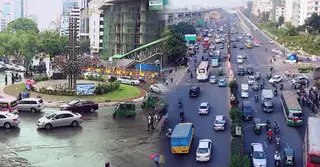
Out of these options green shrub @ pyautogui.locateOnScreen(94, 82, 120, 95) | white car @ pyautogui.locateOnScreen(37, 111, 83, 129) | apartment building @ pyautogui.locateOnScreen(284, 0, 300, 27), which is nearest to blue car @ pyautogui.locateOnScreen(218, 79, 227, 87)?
green shrub @ pyautogui.locateOnScreen(94, 82, 120, 95)

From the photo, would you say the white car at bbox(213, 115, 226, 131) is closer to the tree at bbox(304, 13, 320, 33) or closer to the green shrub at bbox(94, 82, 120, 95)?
the green shrub at bbox(94, 82, 120, 95)

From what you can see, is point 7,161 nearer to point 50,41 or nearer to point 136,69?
point 136,69

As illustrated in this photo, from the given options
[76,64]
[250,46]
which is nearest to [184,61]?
[76,64]

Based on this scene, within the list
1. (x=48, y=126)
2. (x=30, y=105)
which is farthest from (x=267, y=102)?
(x=30, y=105)

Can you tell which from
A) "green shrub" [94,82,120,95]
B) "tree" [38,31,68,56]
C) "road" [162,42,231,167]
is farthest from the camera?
"tree" [38,31,68,56]

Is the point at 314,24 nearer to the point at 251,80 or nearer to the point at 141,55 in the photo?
the point at 141,55

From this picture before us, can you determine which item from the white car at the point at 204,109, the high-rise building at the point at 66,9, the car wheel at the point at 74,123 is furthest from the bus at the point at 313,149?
the high-rise building at the point at 66,9

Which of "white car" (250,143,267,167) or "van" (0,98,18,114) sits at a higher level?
"van" (0,98,18,114)

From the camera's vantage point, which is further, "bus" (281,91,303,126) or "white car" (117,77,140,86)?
"white car" (117,77,140,86)
